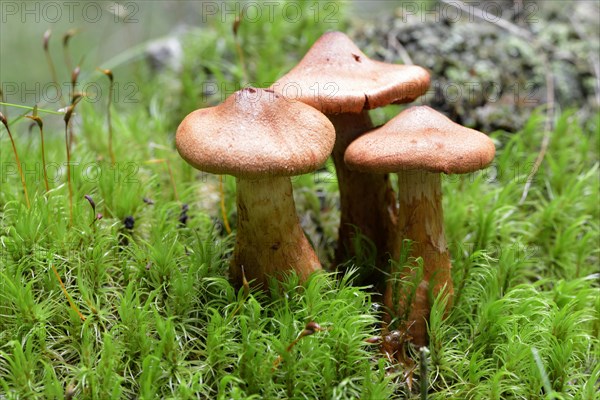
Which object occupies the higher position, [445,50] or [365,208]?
[445,50]

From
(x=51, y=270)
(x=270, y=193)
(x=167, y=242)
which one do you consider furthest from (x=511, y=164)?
(x=51, y=270)

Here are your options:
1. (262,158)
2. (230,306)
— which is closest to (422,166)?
(262,158)

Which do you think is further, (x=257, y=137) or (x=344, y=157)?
(x=344, y=157)

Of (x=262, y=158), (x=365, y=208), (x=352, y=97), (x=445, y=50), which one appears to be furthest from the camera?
(x=445, y=50)

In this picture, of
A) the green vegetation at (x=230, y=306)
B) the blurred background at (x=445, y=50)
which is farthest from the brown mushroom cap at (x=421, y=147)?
the blurred background at (x=445, y=50)

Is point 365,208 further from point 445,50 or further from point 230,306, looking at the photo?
point 445,50

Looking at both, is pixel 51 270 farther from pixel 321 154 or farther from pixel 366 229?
pixel 366 229

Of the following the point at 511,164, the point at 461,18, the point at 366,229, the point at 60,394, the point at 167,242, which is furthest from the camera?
the point at 461,18

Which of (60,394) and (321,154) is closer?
(60,394)
